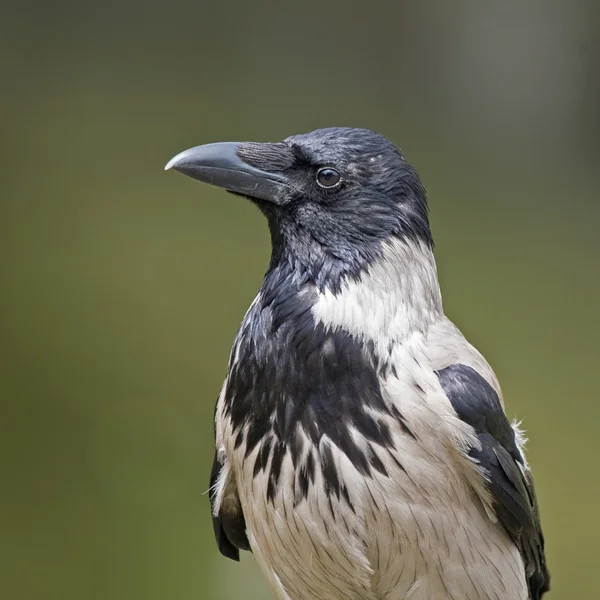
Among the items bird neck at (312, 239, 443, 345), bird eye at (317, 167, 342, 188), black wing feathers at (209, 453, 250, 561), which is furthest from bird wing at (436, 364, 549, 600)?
black wing feathers at (209, 453, 250, 561)

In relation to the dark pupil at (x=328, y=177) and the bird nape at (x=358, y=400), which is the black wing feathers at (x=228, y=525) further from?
the dark pupil at (x=328, y=177)

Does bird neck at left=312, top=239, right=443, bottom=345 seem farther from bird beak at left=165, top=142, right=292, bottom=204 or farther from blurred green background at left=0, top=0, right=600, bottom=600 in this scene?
blurred green background at left=0, top=0, right=600, bottom=600

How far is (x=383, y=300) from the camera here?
5.50 feet

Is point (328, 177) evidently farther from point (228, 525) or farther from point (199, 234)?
point (199, 234)

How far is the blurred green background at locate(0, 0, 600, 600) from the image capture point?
11.7 feet

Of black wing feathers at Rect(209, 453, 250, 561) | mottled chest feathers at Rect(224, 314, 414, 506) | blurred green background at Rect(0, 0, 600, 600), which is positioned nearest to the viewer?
mottled chest feathers at Rect(224, 314, 414, 506)

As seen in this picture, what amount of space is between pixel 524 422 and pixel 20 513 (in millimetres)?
1995

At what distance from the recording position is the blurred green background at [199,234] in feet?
11.7

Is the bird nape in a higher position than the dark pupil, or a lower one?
lower

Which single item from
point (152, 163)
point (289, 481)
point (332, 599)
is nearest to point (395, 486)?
point (289, 481)

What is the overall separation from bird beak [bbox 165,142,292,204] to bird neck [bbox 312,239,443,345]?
21 centimetres

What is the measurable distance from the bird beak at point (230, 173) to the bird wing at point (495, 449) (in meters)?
0.45

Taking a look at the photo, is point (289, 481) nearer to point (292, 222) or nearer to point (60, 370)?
point (292, 222)

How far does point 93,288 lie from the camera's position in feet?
12.4
